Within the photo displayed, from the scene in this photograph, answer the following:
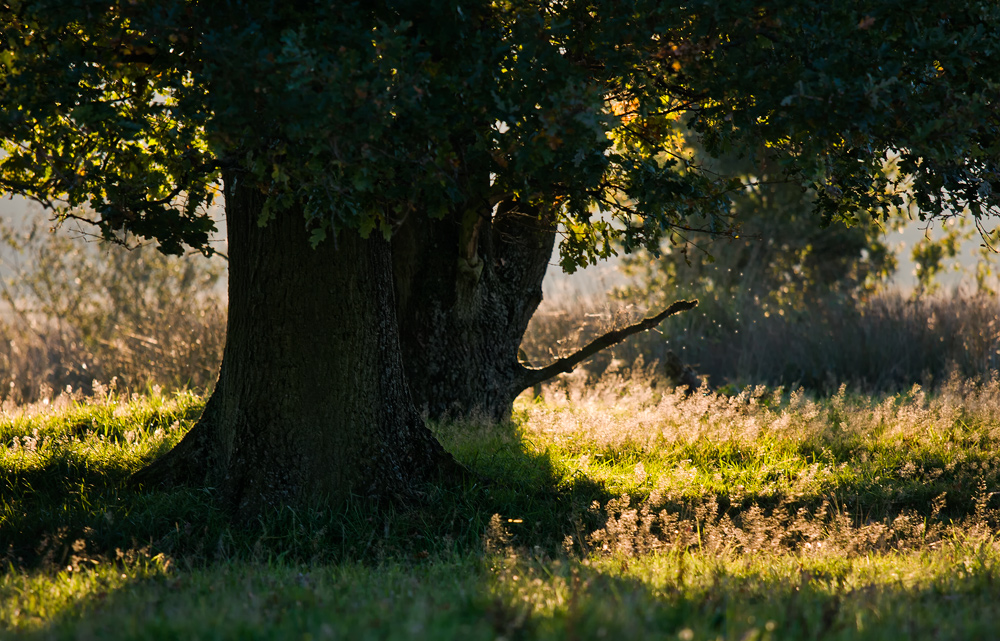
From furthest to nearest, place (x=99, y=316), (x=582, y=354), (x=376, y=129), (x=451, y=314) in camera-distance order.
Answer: (x=99, y=316) → (x=582, y=354) → (x=451, y=314) → (x=376, y=129)

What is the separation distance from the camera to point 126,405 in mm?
9086

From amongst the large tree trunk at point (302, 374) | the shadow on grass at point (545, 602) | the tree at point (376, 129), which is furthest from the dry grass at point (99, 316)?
the shadow on grass at point (545, 602)

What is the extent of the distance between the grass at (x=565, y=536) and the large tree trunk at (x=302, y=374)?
0.29 m

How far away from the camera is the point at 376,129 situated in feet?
14.5

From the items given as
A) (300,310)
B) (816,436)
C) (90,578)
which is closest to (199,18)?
(300,310)

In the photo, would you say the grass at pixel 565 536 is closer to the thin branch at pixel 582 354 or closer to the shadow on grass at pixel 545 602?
the shadow on grass at pixel 545 602

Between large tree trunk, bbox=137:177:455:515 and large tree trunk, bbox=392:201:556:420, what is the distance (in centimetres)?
232

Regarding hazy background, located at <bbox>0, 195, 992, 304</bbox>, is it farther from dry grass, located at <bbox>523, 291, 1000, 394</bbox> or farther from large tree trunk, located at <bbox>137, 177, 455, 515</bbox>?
large tree trunk, located at <bbox>137, 177, 455, 515</bbox>

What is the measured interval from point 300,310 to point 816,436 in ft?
18.4

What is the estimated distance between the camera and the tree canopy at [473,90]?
4508 mm

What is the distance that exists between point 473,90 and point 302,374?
268 centimetres

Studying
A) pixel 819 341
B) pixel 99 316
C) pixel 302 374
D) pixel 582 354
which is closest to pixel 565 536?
pixel 302 374

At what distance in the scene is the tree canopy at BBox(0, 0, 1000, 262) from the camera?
451 cm

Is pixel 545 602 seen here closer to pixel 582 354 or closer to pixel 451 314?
pixel 451 314
